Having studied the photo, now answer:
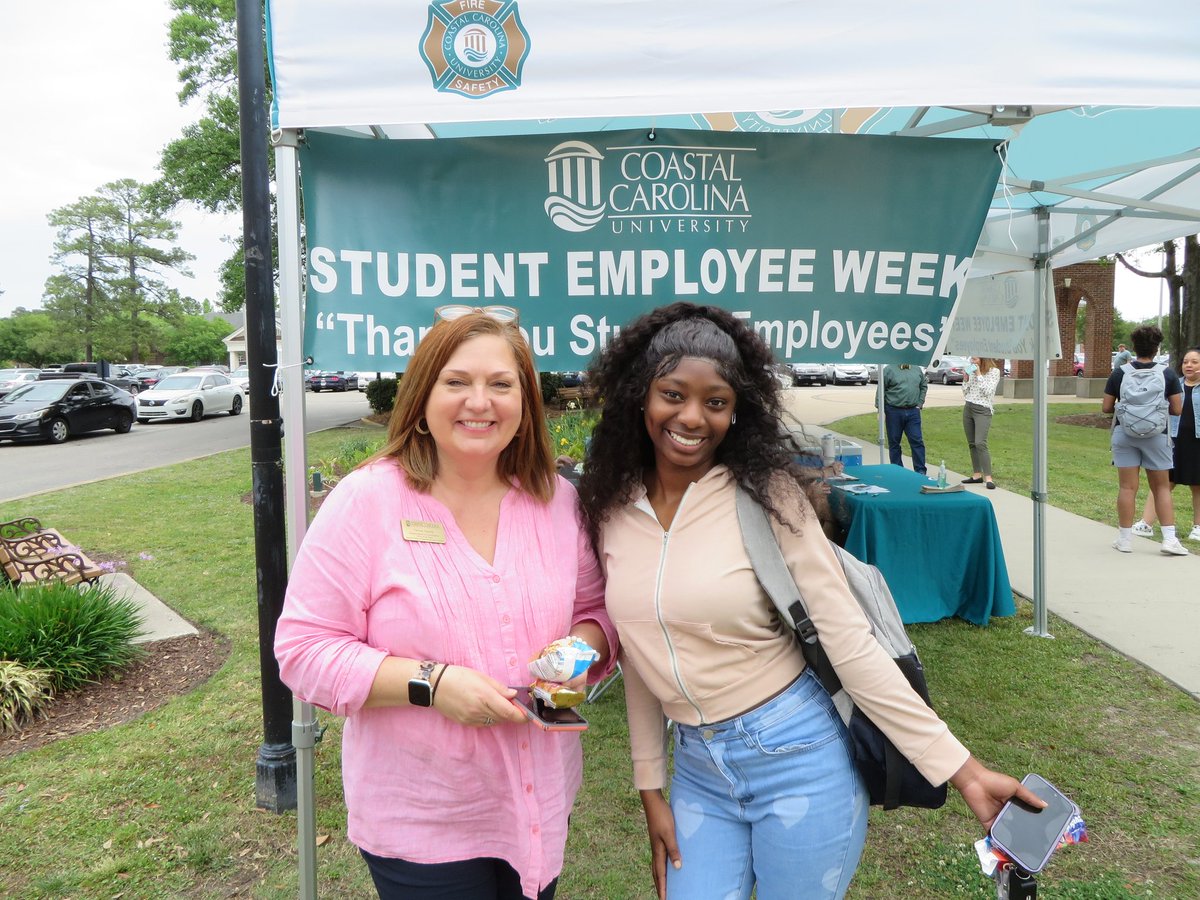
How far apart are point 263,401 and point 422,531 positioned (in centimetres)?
186

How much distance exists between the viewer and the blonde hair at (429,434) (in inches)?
64.6

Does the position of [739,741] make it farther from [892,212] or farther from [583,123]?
[583,123]

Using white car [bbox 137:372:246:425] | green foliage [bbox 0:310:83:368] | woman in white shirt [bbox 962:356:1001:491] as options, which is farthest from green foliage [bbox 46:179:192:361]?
woman in white shirt [bbox 962:356:1001:491]

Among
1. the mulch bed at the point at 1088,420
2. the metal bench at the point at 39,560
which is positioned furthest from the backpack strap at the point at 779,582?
the mulch bed at the point at 1088,420

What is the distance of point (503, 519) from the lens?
167cm

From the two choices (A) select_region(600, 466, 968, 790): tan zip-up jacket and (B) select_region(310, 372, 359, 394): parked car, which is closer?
(A) select_region(600, 466, 968, 790): tan zip-up jacket

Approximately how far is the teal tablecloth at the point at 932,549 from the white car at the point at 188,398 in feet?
74.4

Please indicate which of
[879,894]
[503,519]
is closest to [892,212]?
[503,519]

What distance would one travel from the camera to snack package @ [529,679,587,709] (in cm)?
150

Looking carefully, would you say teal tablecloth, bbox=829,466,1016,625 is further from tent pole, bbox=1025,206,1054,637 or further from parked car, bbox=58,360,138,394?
parked car, bbox=58,360,138,394

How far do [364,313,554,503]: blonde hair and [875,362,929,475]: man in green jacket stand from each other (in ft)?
30.9

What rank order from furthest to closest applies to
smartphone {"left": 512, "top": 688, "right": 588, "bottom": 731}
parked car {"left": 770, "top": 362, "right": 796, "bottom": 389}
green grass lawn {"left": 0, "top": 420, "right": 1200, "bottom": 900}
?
green grass lawn {"left": 0, "top": 420, "right": 1200, "bottom": 900} < parked car {"left": 770, "top": 362, "right": 796, "bottom": 389} < smartphone {"left": 512, "top": 688, "right": 588, "bottom": 731}

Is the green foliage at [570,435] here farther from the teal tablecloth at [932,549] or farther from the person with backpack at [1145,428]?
the person with backpack at [1145,428]

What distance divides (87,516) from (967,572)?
9.67 metres
